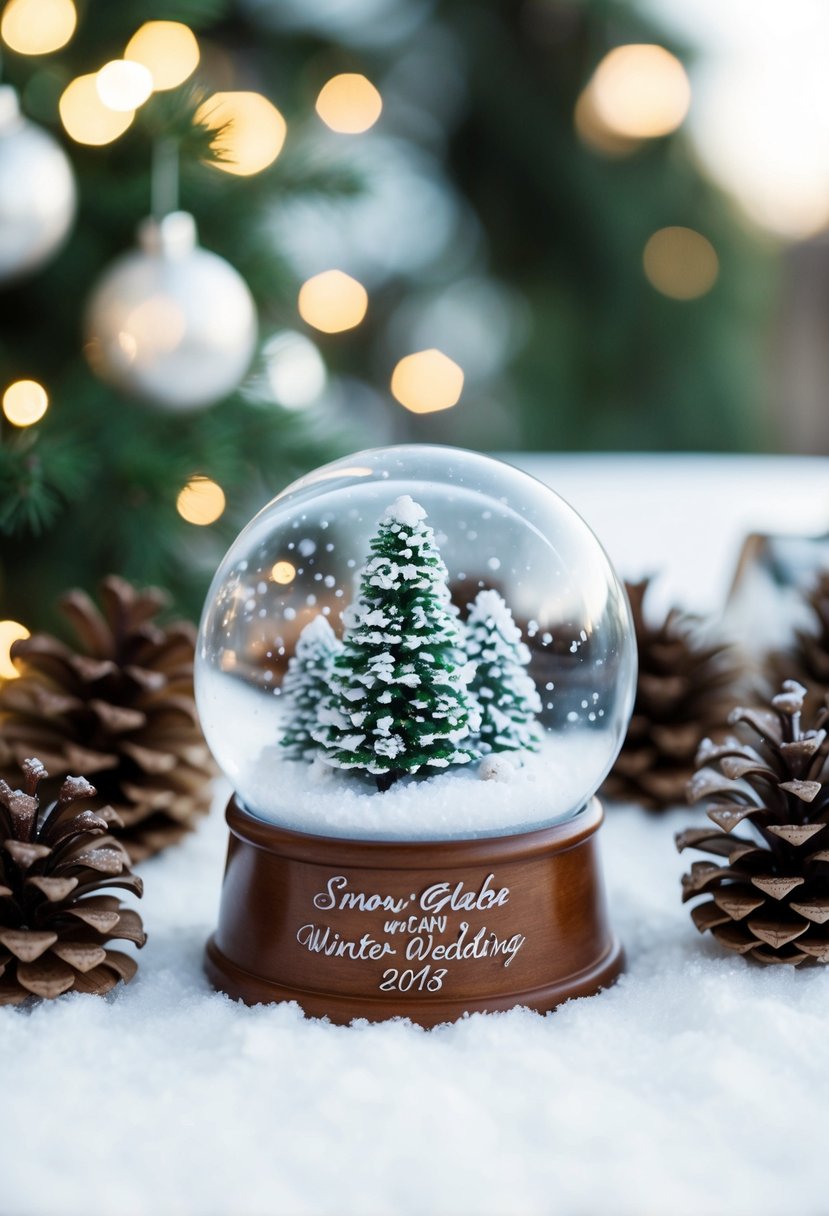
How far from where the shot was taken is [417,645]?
0.77 meters

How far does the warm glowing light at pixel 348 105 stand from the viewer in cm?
192

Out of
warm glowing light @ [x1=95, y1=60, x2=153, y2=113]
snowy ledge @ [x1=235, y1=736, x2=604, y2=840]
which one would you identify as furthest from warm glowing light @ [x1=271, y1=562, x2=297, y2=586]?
warm glowing light @ [x1=95, y1=60, x2=153, y2=113]

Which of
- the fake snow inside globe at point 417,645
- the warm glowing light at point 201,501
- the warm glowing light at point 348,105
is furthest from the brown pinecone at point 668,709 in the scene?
the warm glowing light at point 348,105

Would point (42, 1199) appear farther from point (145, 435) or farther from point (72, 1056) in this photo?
point (145, 435)

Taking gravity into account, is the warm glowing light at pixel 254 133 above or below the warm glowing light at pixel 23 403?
above

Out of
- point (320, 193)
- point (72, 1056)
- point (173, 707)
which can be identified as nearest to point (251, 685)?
point (173, 707)

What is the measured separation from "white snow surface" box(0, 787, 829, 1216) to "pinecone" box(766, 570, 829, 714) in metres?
0.38

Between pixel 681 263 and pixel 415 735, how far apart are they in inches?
81.1

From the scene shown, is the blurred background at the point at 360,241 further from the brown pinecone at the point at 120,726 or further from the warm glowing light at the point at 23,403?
the brown pinecone at the point at 120,726

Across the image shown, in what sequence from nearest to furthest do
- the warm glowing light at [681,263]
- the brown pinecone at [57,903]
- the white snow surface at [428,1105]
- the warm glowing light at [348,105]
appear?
the white snow surface at [428,1105] → the brown pinecone at [57,903] → the warm glowing light at [348,105] → the warm glowing light at [681,263]

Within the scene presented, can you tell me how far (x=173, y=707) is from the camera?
99 centimetres

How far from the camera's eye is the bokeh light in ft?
5.09

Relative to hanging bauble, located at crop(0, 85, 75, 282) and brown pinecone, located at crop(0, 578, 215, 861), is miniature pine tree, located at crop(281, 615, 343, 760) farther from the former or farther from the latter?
hanging bauble, located at crop(0, 85, 75, 282)

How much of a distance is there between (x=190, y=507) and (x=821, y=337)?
2985mm
